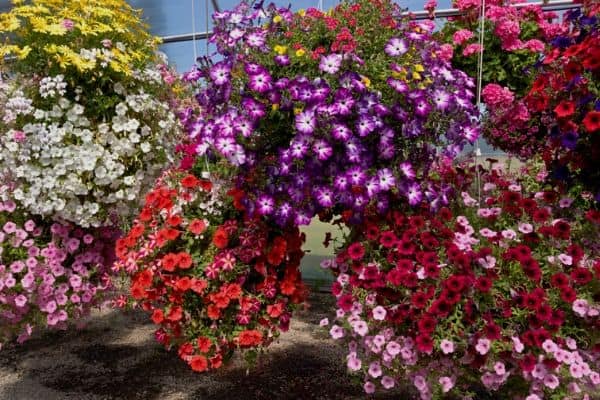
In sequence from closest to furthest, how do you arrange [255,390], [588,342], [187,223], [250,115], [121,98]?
[588,342] → [250,115] → [187,223] → [121,98] → [255,390]

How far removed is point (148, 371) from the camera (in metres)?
3.57

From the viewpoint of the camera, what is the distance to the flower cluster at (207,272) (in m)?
2.52

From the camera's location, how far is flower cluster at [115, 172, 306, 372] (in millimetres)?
2518

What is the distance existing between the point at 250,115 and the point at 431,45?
0.97 metres

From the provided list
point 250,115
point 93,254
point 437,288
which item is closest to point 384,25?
point 250,115

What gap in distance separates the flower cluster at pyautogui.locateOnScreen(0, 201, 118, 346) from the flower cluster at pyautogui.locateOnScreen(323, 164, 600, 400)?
1.47m

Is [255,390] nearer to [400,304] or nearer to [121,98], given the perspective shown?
[400,304]

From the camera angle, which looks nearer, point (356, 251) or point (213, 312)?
point (356, 251)

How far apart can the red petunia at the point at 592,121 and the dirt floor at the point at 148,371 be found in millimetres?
1565

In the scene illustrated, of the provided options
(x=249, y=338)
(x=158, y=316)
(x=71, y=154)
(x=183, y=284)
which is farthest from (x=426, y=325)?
(x=71, y=154)

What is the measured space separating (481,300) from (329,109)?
0.96m

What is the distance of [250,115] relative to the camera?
2.31 meters

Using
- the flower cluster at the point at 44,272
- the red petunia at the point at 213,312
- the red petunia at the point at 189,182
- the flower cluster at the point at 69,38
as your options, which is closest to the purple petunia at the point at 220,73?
the red petunia at the point at 189,182

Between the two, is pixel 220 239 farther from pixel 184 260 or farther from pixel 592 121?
pixel 592 121
